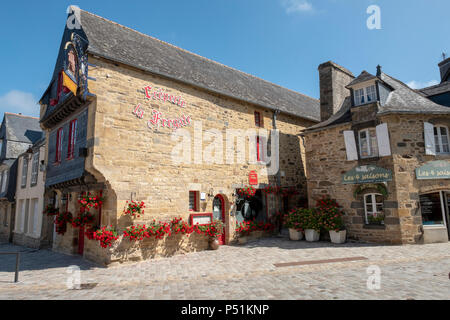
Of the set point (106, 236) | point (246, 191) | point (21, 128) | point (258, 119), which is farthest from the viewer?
point (21, 128)

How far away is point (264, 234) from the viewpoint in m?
12.4

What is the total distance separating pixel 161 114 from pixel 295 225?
6.72 m

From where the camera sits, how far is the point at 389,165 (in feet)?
32.5

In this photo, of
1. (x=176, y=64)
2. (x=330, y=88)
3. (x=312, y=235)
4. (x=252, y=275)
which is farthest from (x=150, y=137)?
(x=330, y=88)

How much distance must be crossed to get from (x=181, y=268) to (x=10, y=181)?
46.4ft

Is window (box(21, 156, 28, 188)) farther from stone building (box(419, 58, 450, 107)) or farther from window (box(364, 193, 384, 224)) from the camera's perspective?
stone building (box(419, 58, 450, 107))

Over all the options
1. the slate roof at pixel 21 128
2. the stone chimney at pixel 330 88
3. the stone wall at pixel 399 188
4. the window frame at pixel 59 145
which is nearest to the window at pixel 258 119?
the stone chimney at pixel 330 88

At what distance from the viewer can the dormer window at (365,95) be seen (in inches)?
426

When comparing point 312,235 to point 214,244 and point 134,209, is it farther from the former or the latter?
point 134,209

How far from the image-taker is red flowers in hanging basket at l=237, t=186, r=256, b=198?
11578mm

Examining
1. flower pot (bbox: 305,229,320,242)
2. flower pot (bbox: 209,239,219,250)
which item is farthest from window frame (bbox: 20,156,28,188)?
flower pot (bbox: 305,229,320,242)

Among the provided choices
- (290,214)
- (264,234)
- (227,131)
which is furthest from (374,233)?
(227,131)

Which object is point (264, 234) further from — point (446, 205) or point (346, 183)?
point (446, 205)

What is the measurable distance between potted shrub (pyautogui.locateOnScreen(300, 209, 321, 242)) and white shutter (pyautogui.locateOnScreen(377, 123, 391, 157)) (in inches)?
130
